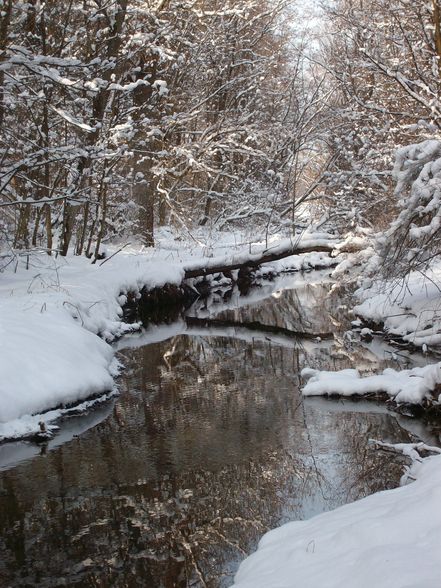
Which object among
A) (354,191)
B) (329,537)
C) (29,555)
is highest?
(354,191)

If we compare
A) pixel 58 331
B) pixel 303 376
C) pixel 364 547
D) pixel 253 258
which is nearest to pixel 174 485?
pixel 364 547

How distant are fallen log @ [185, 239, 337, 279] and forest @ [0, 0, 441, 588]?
0.20 feet

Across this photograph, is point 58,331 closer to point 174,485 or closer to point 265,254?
point 174,485

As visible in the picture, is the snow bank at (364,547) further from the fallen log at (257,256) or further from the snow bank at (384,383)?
the fallen log at (257,256)

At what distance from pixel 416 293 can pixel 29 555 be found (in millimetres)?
8483

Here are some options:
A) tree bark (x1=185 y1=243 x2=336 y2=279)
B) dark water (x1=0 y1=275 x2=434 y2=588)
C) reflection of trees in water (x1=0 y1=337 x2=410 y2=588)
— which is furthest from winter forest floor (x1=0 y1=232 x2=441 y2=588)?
reflection of trees in water (x1=0 y1=337 x2=410 y2=588)

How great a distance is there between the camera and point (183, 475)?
19.3 feet

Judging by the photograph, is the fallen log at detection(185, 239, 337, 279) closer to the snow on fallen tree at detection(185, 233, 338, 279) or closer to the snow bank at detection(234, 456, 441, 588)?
the snow on fallen tree at detection(185, 233, 338, 279)

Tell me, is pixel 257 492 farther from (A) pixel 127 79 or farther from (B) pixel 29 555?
(A) pixel 127 79

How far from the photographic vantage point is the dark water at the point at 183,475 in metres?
4.54

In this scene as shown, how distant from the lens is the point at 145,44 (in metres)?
13.6

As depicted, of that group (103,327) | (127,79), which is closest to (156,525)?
(103,327)

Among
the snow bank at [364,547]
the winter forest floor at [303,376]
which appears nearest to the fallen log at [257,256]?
the winter forest floor at [303,376]

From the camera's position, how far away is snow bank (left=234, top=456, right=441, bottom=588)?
2.85 meters
